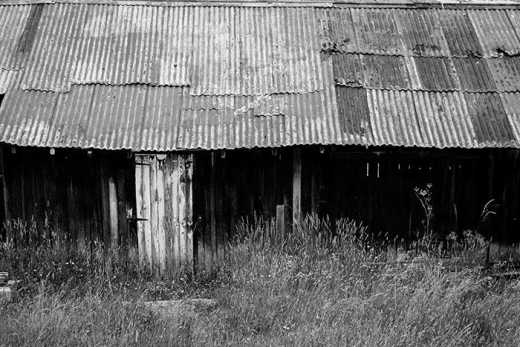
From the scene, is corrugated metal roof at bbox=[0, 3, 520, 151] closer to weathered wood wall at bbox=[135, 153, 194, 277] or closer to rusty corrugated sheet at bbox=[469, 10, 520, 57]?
rusty corrugated sheet at bbox=[469, 10, 520, 57]

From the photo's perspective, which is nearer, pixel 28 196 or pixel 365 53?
pixel 28 196

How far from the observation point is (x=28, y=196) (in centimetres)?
864

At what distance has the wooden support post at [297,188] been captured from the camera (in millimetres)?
8555

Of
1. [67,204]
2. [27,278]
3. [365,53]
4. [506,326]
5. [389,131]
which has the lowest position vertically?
[506,326]

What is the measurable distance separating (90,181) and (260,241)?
2911 mm

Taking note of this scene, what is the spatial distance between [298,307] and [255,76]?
414cm

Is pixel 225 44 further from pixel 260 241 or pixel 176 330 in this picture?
pixel 176 330

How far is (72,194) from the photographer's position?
861 centimetres

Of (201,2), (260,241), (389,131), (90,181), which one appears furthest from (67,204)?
(389,131)

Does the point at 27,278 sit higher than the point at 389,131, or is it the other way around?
the point at 389,131

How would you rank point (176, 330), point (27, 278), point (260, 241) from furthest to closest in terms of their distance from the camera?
point (260, 241)
point (27, 278)
point (176, 330)

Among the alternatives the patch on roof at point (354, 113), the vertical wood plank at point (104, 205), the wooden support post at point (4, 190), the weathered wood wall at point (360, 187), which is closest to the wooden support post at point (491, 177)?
the weathered wood wall at point (360, 187)

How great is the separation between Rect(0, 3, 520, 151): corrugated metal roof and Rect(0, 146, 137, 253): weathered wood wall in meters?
0.60

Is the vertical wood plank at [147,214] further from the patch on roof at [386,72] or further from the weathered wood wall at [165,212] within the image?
the patch on roof at [386,72]
